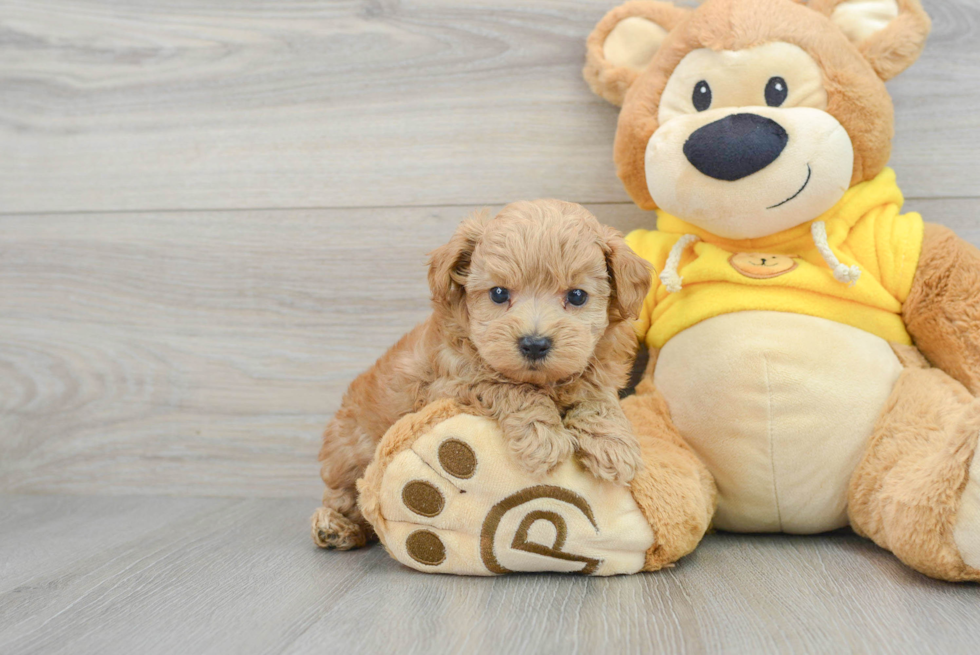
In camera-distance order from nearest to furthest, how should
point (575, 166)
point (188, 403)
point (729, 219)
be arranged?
point (729, 219), point (575, 166), point (188, 403)

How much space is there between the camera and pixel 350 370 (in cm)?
157

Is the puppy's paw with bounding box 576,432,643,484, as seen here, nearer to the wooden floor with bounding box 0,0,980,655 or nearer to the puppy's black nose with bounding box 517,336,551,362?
the puppy's black nose with bounding box 517,336,551,362

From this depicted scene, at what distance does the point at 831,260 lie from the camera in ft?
3.87

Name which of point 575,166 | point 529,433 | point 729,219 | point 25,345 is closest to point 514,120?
point 575,166

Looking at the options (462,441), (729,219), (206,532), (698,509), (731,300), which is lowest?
(206,532)

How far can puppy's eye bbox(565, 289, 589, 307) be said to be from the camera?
3.33 ft

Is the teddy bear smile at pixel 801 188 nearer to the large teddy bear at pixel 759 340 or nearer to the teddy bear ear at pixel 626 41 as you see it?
the large teddy bear at pixel 759 340

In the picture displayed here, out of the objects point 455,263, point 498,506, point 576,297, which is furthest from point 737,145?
point 498,506

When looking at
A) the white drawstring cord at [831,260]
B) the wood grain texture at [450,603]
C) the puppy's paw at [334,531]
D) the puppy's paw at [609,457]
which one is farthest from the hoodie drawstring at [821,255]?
the puppy's paw at [334,531]

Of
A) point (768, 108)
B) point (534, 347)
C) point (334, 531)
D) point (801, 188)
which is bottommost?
point (334, 531)

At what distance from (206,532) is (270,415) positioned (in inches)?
11.9

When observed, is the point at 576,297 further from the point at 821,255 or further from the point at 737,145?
the point at 821,255

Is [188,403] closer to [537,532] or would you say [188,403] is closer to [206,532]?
[206,532]

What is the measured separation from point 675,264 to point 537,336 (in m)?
0.43
